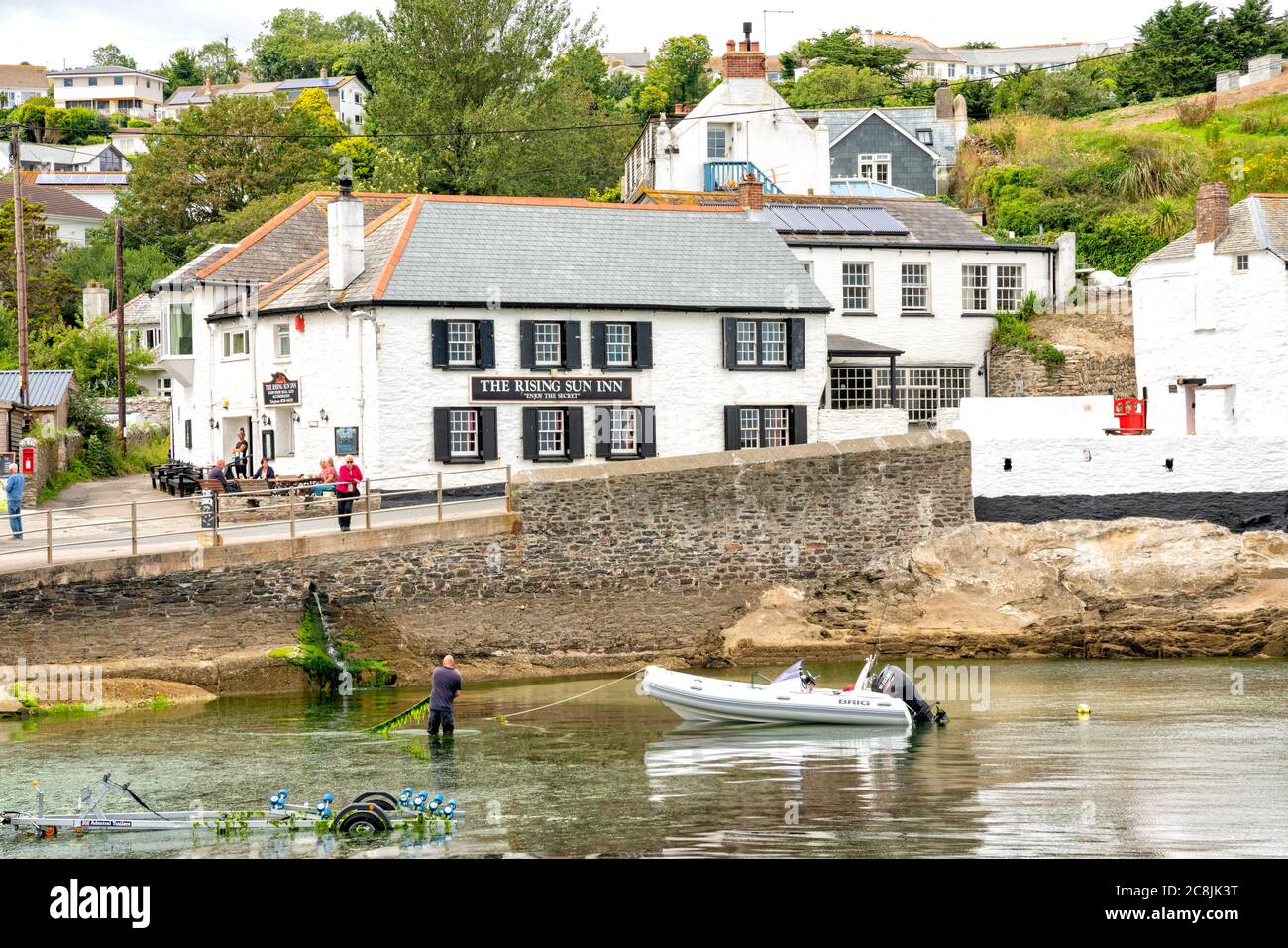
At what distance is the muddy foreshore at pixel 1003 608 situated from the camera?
33312mm

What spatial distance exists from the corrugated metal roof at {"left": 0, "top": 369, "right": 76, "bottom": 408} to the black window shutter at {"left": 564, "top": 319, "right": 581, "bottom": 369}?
15980 millimetres

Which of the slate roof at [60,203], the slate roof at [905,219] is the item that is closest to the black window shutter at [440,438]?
the slate roof at [905,219]

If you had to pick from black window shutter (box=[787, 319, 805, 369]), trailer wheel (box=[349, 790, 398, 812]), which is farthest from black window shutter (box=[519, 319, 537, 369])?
trailer wheel (box=[349, 790, 398, 812])

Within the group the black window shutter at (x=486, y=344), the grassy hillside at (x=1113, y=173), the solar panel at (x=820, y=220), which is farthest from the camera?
the grassy hillside at (x=1113, y=173)

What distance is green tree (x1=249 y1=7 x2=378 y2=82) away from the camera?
150587 millimetres

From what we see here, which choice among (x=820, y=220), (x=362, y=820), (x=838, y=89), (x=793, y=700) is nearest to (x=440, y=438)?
(x=793, y=700)

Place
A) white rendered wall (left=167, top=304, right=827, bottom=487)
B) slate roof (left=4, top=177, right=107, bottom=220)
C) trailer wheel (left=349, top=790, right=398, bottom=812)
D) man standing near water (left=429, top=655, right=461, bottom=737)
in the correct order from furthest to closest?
1. slate roof (left=4, top=177, right=107, bottom=220)
2. white rendered wall (left=167, top=304, right=827, bottom=487)
3. man standing near water (left=429, top=655, right=461, bottom=737)
4. trailer wheel (left=349, top=790, right=398, bottom=812)

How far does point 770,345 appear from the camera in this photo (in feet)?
133

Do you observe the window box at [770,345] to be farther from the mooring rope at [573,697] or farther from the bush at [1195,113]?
the bush at [1195,113]

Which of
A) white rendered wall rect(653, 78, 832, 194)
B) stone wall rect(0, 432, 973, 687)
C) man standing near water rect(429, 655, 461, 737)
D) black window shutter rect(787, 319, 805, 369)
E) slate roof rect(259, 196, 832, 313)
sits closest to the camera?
man standing near water rect(429, 655, 461, 737)

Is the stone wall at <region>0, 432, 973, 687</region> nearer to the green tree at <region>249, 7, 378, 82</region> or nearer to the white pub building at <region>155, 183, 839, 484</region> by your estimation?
the white pub building at <region>155, 183, 839, 484</region>

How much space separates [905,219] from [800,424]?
9029mm

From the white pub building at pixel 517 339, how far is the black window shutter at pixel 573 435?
5 centimetres

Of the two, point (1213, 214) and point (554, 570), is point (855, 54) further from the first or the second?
point (554, 570)
